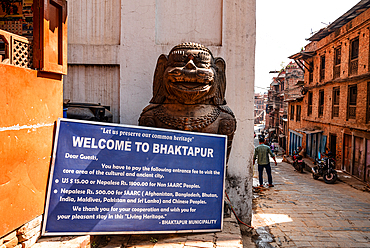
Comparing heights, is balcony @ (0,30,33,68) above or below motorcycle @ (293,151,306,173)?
above

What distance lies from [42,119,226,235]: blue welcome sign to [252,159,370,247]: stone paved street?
6.56ft

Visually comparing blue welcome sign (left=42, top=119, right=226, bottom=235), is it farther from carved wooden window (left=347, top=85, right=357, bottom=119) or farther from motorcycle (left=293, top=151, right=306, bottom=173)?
carved wooden window (left=347, top=85, right=357, bottom=119)

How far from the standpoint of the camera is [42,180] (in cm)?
Result: 281

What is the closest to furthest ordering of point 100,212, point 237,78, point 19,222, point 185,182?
point 19,222, point 100,212, point 185,182, point 237,78

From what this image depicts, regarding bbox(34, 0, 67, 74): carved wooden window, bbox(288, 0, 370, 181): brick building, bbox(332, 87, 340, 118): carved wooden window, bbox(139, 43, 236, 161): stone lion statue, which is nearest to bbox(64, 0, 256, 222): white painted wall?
bbox(139, 43, 236, 161): stone lion statue

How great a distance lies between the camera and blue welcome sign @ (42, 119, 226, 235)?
8.98ft

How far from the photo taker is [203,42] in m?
5.00

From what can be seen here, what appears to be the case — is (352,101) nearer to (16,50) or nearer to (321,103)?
(321,103)

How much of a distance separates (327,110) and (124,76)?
530 inches

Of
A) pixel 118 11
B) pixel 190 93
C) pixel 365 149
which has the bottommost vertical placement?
pixel 365 149

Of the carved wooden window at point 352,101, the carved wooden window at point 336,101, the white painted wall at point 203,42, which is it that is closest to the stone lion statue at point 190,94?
the white painted wall at point 203,42

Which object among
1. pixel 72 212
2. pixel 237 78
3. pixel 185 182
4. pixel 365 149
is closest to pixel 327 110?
pixel 365 149

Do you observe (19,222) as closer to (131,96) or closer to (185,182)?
(185,182)

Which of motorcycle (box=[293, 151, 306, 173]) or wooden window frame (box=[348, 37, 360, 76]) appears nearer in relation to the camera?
wooden window frame (box=[348, 37, 360, 76])
